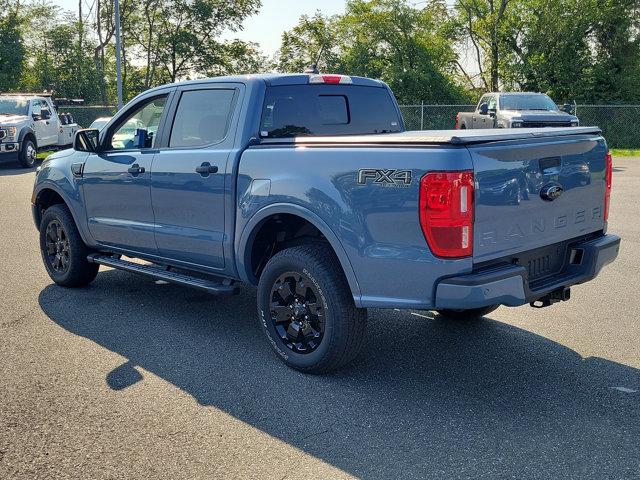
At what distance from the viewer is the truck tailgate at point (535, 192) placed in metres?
4.02

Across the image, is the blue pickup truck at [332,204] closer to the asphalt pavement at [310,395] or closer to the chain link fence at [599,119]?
the asphalt pavement at [310,395]

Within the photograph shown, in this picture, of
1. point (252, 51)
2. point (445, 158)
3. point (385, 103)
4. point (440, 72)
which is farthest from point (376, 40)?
point (445, 158)

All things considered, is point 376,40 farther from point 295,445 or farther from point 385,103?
point 295,445

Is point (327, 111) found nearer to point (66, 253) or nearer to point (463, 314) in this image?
point (463, 314)

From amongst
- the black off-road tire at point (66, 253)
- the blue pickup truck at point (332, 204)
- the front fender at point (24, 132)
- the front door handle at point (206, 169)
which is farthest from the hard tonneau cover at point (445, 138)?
the front fender at point (24, 132)

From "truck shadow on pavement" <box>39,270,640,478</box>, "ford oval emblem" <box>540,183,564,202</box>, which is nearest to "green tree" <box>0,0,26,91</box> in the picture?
"truck shadow on pavement" <box>39,270,640,478</box>

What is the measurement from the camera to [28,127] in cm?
2036

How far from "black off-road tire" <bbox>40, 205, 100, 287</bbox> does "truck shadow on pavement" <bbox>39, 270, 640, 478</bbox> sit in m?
0.58

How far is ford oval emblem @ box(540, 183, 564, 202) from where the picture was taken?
4348 millimetres

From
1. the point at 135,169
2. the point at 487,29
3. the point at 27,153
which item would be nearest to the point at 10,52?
the point at 27,153

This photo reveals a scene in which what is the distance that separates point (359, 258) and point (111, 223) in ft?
9.26

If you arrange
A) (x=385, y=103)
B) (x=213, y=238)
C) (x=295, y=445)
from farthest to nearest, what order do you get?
(x=385, y=103) < (x=213, y=238) < (x=295, y=445)

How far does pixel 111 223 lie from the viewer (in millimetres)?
6246

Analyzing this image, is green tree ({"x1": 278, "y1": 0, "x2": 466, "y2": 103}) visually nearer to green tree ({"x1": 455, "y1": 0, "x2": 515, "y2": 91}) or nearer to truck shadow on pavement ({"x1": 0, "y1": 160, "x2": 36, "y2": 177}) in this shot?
green tree ({"x1": 455, "y1": 0, "x2": 515, "y2": 91})
